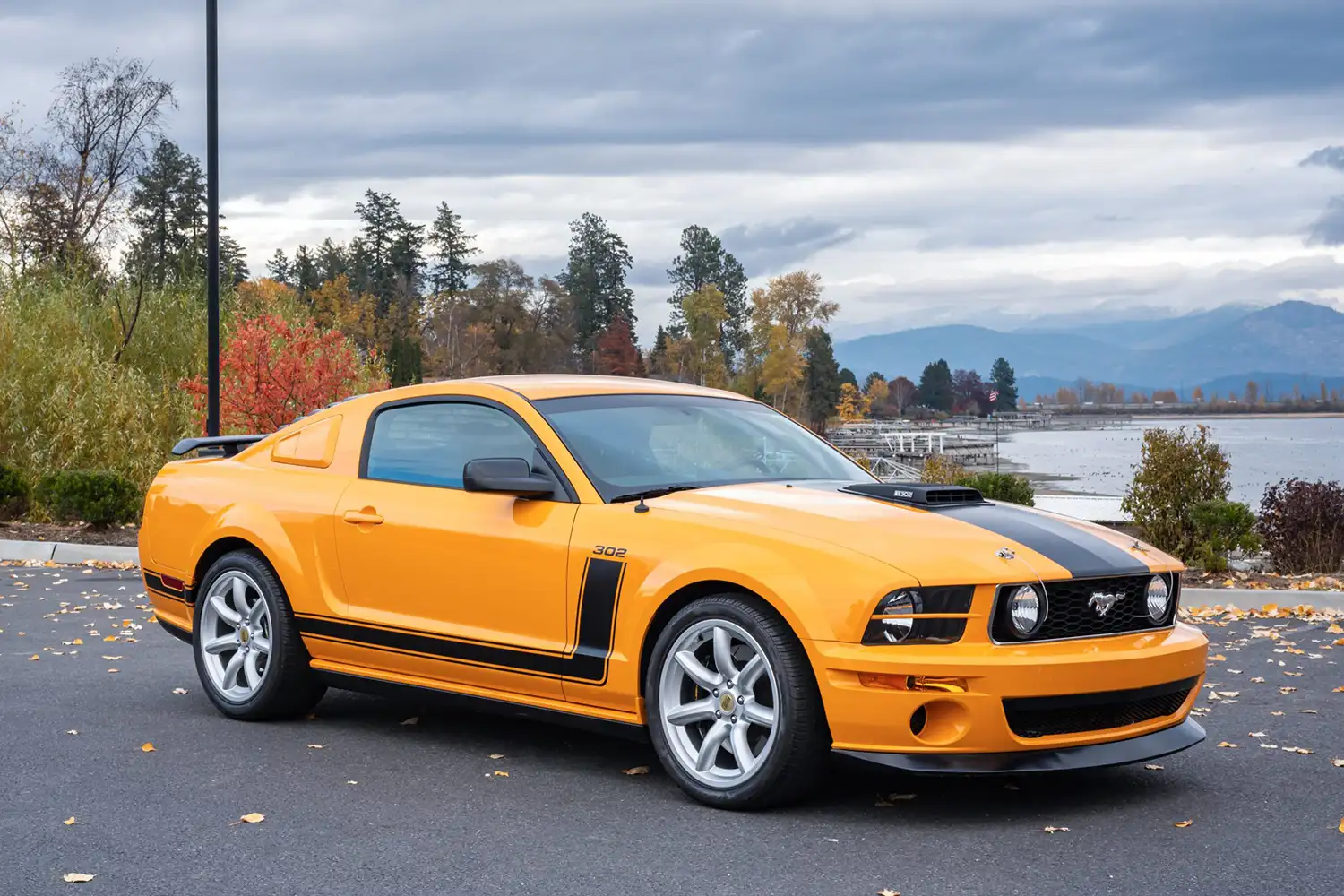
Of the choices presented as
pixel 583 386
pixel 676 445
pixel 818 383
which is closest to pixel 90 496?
pixel 583 386

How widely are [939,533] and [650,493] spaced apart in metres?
1.22

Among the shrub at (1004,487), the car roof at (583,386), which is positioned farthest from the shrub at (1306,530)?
the car roof at (583,386)

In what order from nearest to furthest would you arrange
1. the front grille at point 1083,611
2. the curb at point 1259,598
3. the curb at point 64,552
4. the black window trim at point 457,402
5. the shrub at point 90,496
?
the front grille at point 1083,611 → the black window trim at point 457,402 → the curb at point 1259,598 → the curb at point 64,552 → the shrub at point 90,496

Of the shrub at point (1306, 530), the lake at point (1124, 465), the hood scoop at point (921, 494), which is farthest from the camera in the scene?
the lake at point (1124, 465)

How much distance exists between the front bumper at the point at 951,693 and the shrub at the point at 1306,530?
1125cm

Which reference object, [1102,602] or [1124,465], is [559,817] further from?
[1124,465]

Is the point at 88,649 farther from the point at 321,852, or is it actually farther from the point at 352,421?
the point at 321,852

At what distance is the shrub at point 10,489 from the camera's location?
19.9 meters

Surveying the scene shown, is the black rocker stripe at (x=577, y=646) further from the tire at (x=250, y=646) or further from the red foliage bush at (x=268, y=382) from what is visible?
the red foliage bush at (x=268, y=382)

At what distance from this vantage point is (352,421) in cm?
718

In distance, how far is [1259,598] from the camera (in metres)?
12.2

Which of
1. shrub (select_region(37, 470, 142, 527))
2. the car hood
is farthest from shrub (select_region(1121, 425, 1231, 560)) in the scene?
shrub (select_region(37, 470, 142, 527))

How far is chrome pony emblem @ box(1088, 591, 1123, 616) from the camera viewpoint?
5375mm

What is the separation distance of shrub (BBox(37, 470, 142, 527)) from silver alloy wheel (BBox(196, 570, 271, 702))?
1234 centimetres
